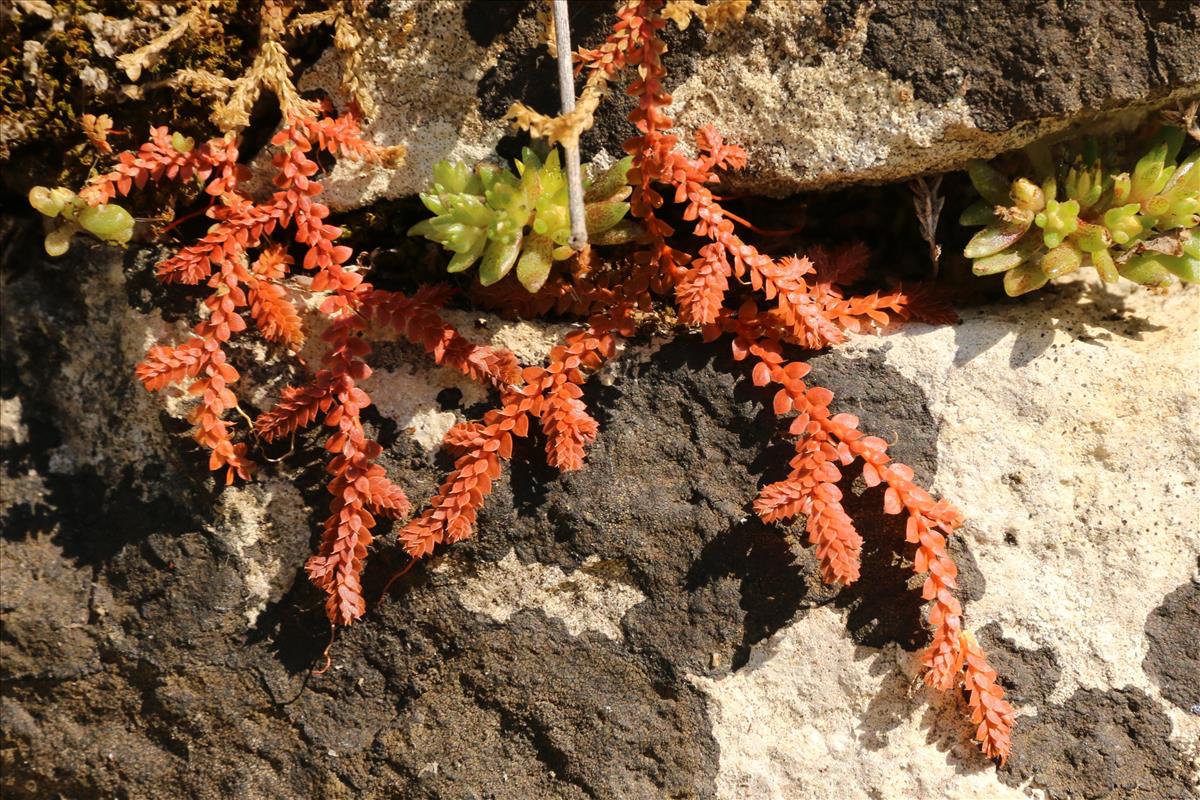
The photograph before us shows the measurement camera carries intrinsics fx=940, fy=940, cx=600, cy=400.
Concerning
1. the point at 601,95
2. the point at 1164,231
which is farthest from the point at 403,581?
the point at 1164,231

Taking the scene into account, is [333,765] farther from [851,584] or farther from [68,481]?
[851,584]

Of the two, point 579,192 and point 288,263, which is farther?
point 288,263

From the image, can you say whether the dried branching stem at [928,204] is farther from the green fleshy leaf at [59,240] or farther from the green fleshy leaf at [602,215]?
the green fleshy leaf at [59,240]

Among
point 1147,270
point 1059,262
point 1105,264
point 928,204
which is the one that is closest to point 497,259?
point 928,204

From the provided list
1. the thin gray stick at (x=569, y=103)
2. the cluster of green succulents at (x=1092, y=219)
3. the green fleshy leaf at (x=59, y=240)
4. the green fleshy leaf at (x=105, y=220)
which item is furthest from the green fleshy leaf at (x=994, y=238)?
the green fleshy leaf at (x=59, y=240)

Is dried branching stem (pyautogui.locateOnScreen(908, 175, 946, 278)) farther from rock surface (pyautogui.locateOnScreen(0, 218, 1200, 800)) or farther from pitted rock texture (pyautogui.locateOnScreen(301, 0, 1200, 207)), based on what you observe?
rock surface (pyautogui.locateOnScreen(0, 218, 1200, 800))

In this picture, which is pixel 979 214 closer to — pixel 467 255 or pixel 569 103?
pixel 569 103
